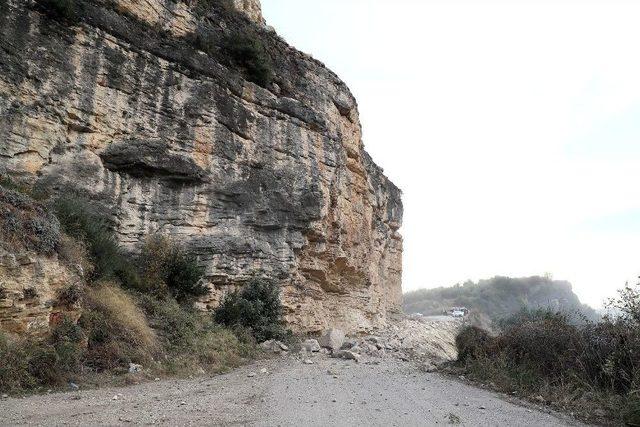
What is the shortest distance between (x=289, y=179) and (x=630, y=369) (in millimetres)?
11158

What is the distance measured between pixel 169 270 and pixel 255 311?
273cm

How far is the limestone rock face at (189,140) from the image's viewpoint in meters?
11.5

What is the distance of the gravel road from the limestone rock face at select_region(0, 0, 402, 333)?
6.08 m

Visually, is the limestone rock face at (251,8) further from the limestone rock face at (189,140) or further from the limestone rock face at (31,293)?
the limestone rock face at (31,293)

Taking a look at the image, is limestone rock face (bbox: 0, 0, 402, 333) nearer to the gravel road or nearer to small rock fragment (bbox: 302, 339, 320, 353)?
small rock fragment (bbox: 302, 339, 320, 353)

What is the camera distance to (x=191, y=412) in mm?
5859

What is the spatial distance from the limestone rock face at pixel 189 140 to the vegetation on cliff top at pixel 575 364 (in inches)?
304

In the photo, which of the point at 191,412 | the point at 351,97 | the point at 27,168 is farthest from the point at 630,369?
the point at 351,97

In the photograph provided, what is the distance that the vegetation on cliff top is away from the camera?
697 cm

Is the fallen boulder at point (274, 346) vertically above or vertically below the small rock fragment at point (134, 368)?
below

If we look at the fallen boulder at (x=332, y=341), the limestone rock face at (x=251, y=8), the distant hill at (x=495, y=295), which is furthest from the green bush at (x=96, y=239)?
the distant hill at (x=495, y=295)

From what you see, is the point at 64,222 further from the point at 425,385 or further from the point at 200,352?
the point at 425,385

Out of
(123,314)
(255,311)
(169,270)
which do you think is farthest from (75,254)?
(255,311)

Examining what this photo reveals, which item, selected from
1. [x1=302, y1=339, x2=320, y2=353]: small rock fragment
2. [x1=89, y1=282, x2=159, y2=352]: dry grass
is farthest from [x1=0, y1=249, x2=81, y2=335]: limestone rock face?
[x1=302, y1=339, x2=320, y2=353]: small rock fragment
